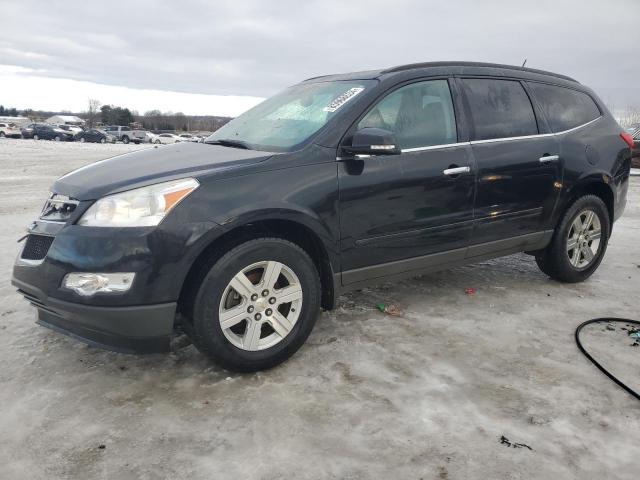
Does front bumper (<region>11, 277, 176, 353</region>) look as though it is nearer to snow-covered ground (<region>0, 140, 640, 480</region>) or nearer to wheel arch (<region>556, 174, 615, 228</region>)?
snow-covered ground (<region>0, 140, 640, 480</region>)

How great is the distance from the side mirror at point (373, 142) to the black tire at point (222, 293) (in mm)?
702

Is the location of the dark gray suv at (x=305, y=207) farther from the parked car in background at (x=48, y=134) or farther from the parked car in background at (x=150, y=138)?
the parked car in background at (x=150, y=138)

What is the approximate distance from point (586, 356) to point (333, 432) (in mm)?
1806

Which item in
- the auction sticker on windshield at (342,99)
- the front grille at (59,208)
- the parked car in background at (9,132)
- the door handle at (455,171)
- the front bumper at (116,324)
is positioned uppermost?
the auction sticker on windshield at (342,99)

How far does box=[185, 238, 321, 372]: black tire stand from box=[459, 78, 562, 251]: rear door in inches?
58.4

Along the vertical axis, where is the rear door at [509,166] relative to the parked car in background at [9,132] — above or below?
above

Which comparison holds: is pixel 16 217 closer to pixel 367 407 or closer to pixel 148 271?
pixel 148 271

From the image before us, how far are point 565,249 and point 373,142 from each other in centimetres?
247

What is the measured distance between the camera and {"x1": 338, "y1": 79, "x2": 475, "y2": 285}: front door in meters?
3.24

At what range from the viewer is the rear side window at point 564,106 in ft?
14.3

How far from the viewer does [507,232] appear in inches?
160

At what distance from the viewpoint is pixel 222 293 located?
277cm

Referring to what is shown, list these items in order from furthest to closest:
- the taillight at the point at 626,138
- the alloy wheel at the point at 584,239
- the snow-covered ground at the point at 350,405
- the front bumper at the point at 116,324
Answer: the taillight at the point at 626,138
the alloy wheel at the point at 584,239
the front bumper at the point at 116,324
the snow-covered ground at the point at 350,405

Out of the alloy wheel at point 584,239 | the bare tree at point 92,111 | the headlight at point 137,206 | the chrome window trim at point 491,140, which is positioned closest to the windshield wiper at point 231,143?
the chrome window trim at point 491,140
